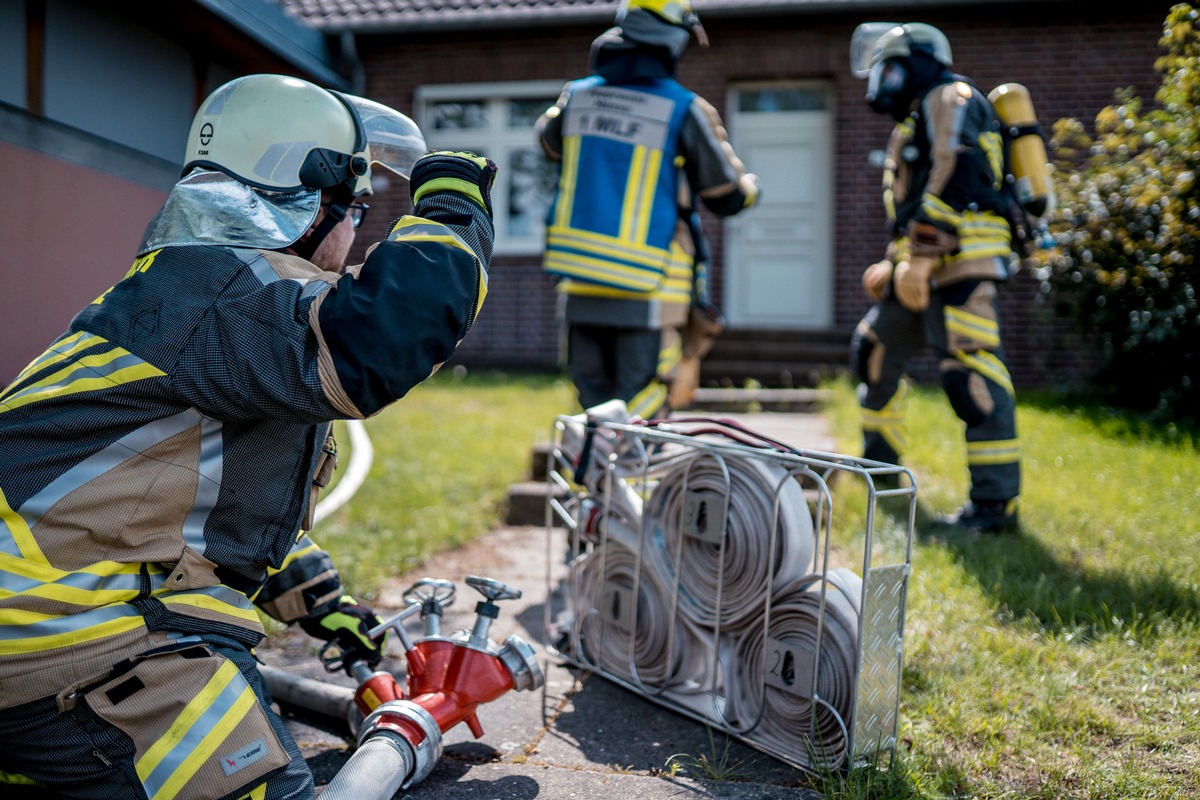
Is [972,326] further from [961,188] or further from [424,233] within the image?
[424,233]

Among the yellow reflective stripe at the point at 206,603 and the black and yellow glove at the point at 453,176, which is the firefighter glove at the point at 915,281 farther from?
the yellow reflective stripe at the point at 206,603

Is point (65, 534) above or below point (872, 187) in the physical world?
below

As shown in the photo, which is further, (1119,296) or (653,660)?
(1119,296)

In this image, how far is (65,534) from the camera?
1742 mm

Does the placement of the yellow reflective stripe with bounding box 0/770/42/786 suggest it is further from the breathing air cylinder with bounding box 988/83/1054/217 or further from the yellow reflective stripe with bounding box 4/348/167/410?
Answer: the breathing air cylinder with bounding box 988/83/1054/217

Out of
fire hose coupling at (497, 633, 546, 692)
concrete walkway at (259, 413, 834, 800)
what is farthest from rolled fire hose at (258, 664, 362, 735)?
fire hose coupling at (497, 633, 546, 692)

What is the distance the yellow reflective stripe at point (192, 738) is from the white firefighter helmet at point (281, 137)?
971mm

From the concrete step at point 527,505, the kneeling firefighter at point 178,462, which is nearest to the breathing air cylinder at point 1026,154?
the concrete step at point 527,505

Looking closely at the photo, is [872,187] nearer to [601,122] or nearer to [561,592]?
[601,122]

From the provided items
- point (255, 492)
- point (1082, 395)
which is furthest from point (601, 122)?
point (1082, 395)

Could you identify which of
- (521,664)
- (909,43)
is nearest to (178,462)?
(521,664)

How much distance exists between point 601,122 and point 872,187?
6.26 metres

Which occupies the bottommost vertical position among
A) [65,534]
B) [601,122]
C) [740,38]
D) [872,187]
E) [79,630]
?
[79,630]

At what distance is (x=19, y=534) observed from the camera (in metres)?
1.73
